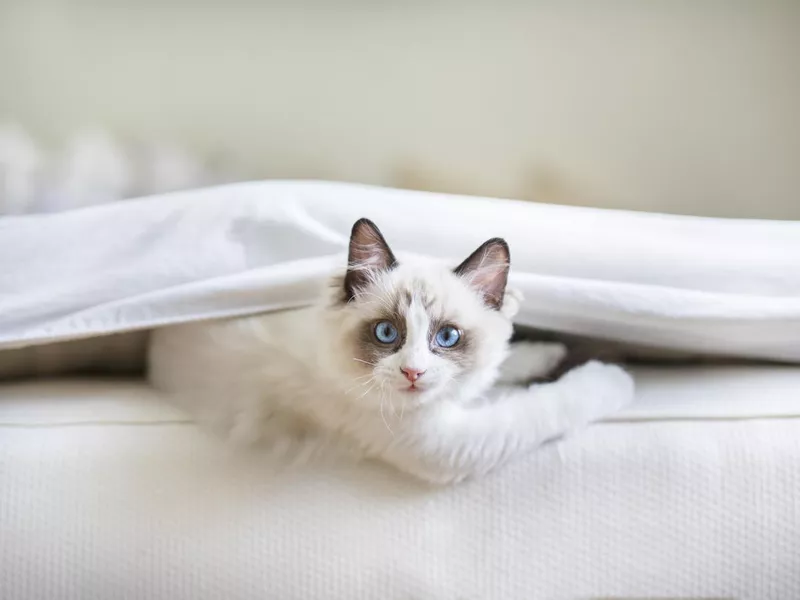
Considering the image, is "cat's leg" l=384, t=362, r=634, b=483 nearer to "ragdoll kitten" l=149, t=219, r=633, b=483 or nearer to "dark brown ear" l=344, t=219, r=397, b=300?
"ragdoll kitten" l=149, t=219, r=633, b=483

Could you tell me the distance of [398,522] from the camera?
2.71 feet

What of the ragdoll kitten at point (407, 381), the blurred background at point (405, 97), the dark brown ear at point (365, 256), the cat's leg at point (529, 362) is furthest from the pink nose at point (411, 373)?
the blurred background at point (405, 97)

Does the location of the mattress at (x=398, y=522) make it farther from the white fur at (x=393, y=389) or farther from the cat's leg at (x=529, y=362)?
the cat's leg at (x=529, y=362)

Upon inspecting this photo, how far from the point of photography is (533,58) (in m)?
Answer: 1.58

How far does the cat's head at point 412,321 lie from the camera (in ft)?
2.64

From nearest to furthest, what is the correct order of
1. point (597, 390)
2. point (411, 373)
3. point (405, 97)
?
point (411, 373)
point (597, 390)
point (405, 97)

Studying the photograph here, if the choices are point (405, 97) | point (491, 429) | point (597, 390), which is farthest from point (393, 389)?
point (405, 97)

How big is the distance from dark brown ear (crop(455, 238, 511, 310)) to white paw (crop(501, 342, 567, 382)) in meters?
0.16

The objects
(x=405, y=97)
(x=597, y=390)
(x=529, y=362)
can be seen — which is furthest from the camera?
(x=405, y=97)

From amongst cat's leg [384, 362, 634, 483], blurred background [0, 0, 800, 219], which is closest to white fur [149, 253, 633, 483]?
cat's leg [384, 362, 634, 483]

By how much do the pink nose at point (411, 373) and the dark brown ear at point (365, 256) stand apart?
0.13 m

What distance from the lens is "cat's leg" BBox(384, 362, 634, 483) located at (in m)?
0.82

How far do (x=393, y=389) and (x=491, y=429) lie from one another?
136mm

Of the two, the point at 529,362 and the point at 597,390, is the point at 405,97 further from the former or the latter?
the point at 597,390
